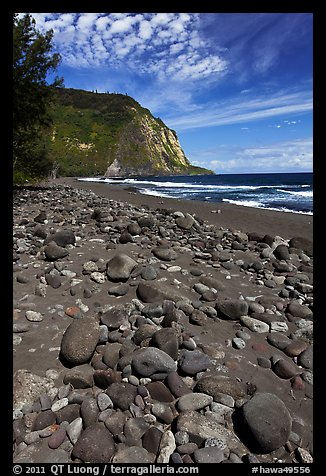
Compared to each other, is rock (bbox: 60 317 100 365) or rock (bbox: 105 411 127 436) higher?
rock (bbox: 60 317 100 365)

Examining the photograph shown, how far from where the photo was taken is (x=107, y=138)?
105625 mm

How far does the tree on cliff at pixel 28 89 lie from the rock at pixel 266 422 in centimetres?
1724

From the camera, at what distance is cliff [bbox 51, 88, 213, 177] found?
312ft

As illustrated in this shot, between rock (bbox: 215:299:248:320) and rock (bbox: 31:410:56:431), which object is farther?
rock (bbox: 215:299:248:320)

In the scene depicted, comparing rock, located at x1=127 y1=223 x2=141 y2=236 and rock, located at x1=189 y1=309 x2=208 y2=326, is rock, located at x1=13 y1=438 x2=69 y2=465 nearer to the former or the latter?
rock, located at x1=189 y1=309 x2=208 y2=326

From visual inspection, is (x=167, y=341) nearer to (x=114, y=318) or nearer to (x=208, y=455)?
(x=114, y=318)

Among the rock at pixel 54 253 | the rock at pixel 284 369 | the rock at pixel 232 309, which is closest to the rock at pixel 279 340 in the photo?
the rock at pixel 284 369

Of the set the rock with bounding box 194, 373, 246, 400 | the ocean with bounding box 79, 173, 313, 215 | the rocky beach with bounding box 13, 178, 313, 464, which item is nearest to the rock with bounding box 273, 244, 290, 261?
the rocky beach with bounding box 13, 178, 313, 464

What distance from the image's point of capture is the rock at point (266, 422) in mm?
2146

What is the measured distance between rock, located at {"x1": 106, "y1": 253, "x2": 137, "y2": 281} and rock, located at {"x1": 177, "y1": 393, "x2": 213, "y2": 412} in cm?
255

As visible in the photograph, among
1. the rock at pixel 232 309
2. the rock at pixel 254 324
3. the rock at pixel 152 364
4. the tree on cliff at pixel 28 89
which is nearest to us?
the rock at pixel 152 364

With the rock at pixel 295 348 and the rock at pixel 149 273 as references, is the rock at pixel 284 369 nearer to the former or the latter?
the rock at pixel 295 348

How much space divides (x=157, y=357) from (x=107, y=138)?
113 metres
